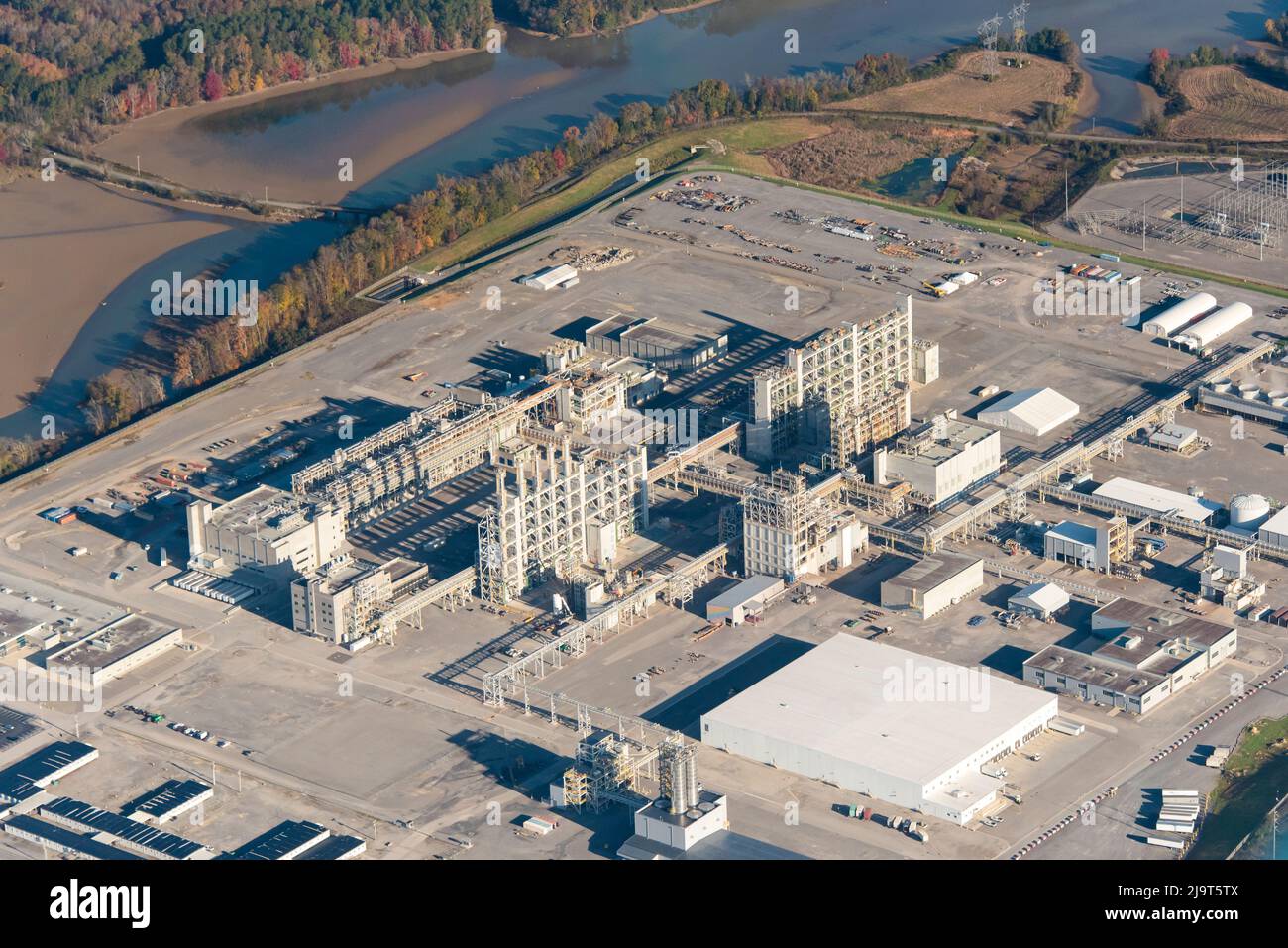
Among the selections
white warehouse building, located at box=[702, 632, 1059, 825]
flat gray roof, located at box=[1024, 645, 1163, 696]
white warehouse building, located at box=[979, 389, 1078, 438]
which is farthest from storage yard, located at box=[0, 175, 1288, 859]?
flat gray roof, located at box=[1024, 645, 1163, 696]

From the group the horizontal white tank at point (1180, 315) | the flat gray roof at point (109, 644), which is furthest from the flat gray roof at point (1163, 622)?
the flat gray roof at point (109, 644)

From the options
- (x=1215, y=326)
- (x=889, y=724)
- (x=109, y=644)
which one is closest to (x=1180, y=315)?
(x=1215, y=326)

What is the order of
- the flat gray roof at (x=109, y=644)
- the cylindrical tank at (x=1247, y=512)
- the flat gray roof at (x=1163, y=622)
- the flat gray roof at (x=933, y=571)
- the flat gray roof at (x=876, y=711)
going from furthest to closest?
the cylindrical tank at (x=1247, y=512) < the flat gray roof at (x=933, y=571) < the flat gray roof at (x=109, y=644) < the flat gray roof at (x=1163, y=622) < the flat gray roof at (x=876, y=711)

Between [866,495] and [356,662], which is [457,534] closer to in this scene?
[356,662]

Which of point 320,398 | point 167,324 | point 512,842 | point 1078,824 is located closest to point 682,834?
point 512,842

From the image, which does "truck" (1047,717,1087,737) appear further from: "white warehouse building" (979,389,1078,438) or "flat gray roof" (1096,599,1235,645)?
"white warehouse building" (979,389,1078,438)

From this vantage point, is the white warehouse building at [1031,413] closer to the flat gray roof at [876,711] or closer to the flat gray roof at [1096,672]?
the flat gray roof at [1096,672]

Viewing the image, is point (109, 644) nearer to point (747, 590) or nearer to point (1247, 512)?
point (747, 590)
